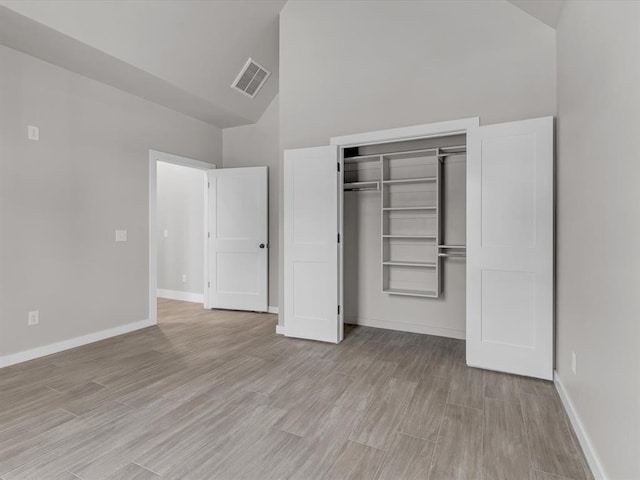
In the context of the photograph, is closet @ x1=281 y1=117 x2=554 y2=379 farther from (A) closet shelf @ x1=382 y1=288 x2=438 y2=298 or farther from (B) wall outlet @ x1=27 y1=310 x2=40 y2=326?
(B) wall outlet @ x1=27 y1=310 x2=40 y2=326

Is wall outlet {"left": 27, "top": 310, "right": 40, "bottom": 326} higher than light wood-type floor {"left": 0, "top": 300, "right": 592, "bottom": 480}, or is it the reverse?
wall outlet {"left": 27, "top": 310, "right": 40, "bottom": 326}

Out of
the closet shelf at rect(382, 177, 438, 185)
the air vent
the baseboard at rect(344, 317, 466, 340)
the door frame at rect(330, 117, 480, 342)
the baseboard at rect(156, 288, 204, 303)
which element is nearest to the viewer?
the door frame at rect(330, 117, 480, 342)

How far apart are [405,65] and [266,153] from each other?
2.56 meters

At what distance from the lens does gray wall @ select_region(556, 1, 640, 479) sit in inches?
52.7

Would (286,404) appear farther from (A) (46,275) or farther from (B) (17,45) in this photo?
(B) (17,45)

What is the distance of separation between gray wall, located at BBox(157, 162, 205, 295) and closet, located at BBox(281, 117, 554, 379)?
2598mm

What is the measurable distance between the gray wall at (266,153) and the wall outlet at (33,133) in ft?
8.58

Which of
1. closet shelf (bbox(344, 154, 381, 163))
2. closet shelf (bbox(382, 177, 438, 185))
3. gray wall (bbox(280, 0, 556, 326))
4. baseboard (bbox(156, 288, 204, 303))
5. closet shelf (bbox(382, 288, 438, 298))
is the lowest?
baseboard (bbox(156, 288, 204, 303))

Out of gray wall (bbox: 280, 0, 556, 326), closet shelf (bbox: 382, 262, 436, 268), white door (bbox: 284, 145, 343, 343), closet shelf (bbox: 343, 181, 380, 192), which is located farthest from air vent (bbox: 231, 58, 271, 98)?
closet shelf (bbox: 382, 262, 436, 268)

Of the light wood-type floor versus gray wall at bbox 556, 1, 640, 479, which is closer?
gray wall at bbox 556, 1, 640, 479

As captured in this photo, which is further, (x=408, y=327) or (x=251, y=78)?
(x=251, y=78)

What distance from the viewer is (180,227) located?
6262mm

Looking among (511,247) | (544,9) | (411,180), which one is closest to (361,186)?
(411,180)

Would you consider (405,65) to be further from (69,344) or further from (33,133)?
(69,344)
